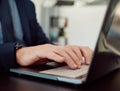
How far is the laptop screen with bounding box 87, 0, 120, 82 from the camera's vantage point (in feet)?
1.59

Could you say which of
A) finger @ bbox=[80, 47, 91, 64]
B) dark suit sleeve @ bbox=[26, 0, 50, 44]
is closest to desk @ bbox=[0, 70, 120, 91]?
finger @ bbox=[80, 47, 91, 64]

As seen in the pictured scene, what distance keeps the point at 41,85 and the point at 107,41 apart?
0.57ft

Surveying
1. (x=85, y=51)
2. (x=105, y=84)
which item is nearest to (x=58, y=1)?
(x=85, y=51)

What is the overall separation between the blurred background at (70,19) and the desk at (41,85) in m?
1.75

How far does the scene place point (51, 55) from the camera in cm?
64

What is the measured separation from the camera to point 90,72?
0.51 meters

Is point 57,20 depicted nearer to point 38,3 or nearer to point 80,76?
point 38,3

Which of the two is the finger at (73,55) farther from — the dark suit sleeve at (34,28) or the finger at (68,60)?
the dark suit sleeve at (34,28)

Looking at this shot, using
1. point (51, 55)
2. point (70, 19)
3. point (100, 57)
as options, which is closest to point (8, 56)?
point (51, 55)

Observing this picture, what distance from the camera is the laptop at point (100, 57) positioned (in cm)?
49

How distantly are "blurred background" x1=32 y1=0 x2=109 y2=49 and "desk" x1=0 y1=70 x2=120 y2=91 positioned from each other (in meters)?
1.75

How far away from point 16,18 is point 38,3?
1415mm

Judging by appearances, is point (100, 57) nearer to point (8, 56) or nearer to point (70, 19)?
point (8, 56)

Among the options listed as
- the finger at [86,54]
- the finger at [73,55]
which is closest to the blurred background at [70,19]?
the finger at [86,54]
